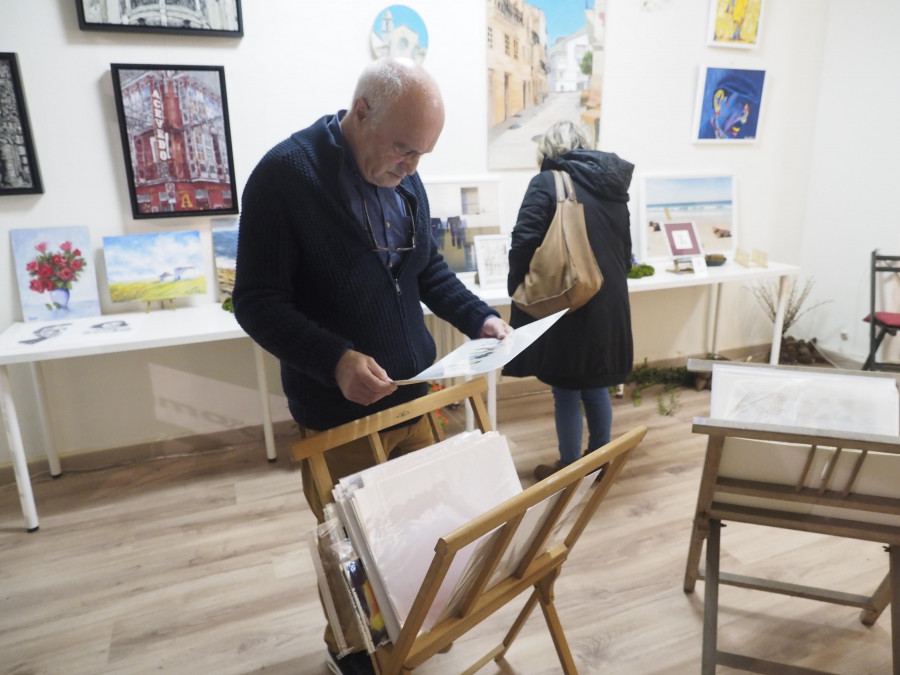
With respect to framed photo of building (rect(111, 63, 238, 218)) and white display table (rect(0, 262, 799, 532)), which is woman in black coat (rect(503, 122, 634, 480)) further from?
framed photo of building (rect(111, 63, 238, 218))

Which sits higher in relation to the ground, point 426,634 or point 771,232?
point 771,232

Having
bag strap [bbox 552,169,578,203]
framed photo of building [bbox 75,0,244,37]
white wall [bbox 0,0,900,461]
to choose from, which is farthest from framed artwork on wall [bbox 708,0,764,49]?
framed photo of building [bbox 75,0,244,37]

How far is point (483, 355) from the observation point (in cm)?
121

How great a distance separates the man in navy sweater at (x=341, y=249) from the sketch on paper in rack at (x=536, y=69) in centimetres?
191

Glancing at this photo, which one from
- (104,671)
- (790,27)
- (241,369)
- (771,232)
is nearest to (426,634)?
(104,671)

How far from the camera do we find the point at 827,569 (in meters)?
2.01

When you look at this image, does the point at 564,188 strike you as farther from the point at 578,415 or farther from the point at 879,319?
the point at 879,319

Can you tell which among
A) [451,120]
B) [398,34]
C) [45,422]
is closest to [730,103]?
[451,120]

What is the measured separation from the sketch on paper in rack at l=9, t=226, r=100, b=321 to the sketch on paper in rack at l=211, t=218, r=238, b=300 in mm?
500

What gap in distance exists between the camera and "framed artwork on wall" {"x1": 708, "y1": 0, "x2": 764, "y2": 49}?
132 inches

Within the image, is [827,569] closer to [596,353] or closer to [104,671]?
[596,353]

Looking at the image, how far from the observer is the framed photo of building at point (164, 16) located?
232cm

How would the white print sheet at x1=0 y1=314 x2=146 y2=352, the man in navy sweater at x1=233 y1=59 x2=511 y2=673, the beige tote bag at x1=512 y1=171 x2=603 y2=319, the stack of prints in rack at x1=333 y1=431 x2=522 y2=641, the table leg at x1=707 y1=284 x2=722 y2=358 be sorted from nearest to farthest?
the stack of prints in rack at x1=333 y1=431 x2=522 y2=641 → the man in navy sweater at x1=233 y1=59 x2=511 y2=673 → the beige tote bag at x1=512 y1=171 x2=603 y2=319 → the white print sheet at x1=0 y1=314 x2=146 y2=352 → the table leg at x1=707 y1=284 x2=722 y2=358

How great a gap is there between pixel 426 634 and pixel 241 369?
2120 mm
